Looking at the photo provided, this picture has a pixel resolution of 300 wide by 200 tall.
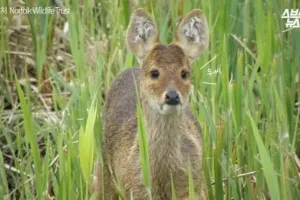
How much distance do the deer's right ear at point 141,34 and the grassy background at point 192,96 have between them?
14.3 inches

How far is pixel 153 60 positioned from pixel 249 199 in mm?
877

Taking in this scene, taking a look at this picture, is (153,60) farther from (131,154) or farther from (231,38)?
(231,38)

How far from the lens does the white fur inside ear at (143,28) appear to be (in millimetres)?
5516

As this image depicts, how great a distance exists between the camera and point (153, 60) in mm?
5336

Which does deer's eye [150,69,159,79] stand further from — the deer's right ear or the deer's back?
the deer's back

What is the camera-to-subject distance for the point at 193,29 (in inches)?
218

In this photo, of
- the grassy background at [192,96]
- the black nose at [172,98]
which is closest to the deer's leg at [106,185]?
the grassy background at [192,96]

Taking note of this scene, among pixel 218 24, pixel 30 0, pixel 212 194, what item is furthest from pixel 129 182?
pixel 30 0

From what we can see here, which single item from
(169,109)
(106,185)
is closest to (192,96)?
(106,185)

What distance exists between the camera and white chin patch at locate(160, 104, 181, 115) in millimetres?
5031
